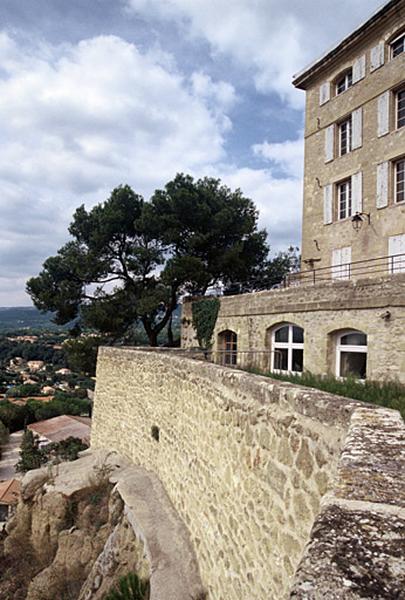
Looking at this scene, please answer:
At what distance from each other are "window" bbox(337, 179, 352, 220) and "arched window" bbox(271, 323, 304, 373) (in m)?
5.61

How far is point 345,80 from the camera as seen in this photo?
52.4 feet

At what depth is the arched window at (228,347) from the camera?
1483cm

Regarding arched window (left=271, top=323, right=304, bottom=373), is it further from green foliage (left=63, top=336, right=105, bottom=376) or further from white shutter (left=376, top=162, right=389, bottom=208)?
green foliage (left=63, top=336, right=105, bottom=376)

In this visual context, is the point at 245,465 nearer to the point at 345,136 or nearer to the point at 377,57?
the point at 345,136

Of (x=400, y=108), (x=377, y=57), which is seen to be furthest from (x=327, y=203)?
(x=377, y=57)

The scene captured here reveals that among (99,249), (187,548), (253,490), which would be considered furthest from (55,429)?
(253,490)

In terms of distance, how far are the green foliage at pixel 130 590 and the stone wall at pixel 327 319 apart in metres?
6.96

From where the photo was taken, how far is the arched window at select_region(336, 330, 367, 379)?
10.6 meters

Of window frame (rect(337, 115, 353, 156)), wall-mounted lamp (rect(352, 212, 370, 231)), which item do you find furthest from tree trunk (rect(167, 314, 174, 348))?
window frame (rect(337, 115, 353, 156))

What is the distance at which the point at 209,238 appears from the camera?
19.2 m

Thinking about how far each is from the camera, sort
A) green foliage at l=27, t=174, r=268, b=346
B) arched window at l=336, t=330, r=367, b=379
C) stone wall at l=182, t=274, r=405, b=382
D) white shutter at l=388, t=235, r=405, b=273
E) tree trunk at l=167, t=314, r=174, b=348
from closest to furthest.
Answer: stone wall at l=182, t=274, r=405, b=382, arched window at l=336, t=330, r=367, b=379, white shutter at l=388, t=235, r=405, b=273, green foliage at l=27, t=174, r=268, b=346, tree trunk at l=167, t=314, r=174, b=348

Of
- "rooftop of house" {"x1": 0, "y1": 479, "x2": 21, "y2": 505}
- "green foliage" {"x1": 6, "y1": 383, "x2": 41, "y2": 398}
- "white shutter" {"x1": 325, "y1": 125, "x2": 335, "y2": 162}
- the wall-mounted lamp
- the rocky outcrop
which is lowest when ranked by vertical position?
"green foliage" {"x1": 6, "y1": 383, "x2": 41, "y2": 398}

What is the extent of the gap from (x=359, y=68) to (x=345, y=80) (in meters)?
0.97

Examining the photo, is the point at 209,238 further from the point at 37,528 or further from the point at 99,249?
the point at 37,528
